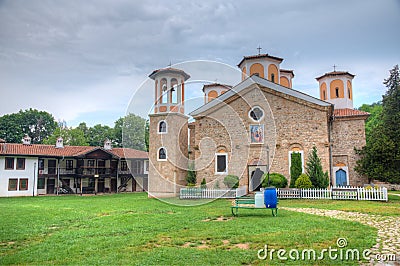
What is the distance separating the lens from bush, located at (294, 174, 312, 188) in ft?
54.9

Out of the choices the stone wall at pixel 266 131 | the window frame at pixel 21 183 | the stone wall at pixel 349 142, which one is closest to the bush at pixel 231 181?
the stone wall at pixel 266 131

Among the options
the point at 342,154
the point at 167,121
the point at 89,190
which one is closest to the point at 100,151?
the point at 89,190

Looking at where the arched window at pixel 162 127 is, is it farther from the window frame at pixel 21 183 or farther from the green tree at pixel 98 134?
the green tree at pixel 98 134

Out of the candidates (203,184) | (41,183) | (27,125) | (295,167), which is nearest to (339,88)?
(295,167)

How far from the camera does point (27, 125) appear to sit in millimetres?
46531

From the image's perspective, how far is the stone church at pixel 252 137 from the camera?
18.7 metres

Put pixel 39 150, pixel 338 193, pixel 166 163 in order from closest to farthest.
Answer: pixel 338 193 → pixel 166 163 → pixel 39 150

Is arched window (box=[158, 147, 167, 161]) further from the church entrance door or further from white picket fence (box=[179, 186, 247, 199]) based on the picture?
the church entrance door

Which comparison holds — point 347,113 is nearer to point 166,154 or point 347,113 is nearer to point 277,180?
point 277,180

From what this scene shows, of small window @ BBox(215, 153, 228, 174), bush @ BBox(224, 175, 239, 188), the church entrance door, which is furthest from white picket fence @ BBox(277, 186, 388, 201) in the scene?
small window @ BBox(215, 153, 228, 174)

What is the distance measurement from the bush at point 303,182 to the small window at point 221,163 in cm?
476

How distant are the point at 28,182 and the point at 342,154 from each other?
25175 mm

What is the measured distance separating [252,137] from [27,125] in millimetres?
39897

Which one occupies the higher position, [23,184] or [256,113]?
[256,113]
